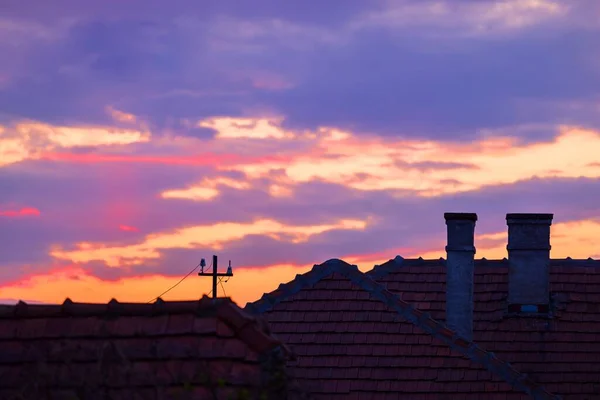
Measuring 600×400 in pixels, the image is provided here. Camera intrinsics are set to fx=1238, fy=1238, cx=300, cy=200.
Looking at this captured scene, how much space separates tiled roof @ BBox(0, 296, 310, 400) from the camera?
11953 mm

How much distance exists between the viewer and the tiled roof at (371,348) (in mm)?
21500

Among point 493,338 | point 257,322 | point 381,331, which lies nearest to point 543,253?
point 493,338

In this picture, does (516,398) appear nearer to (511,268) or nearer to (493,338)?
(493,338)

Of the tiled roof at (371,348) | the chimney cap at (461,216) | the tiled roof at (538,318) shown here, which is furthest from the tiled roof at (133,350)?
the chimney cap at (461,216)

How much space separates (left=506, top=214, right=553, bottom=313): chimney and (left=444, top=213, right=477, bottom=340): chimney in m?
1.13

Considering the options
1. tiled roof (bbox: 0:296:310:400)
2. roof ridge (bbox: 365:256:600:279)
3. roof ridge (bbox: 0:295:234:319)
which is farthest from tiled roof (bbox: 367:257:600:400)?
tiled roof (bbox: 0:296:310:400)

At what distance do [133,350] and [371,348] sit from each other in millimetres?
10303

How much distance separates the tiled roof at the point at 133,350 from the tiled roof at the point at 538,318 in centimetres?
1200

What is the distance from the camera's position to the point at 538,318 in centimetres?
2492

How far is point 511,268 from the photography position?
84.2 ft

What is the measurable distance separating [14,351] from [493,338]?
540 inches

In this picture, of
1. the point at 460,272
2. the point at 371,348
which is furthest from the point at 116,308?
the point at 460,272

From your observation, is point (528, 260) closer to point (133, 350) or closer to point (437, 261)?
point (437, 261)

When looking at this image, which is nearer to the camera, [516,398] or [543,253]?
[516,398]
